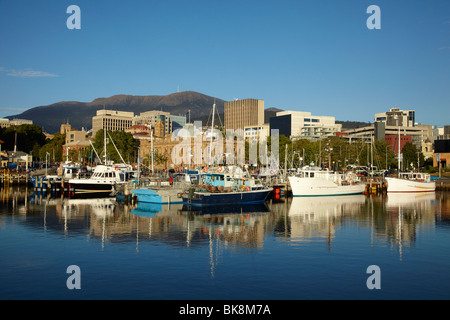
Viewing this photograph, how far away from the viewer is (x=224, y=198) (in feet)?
193

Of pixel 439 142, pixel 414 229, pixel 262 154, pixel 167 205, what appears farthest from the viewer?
pixel 439 142

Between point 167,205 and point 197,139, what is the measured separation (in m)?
97.9

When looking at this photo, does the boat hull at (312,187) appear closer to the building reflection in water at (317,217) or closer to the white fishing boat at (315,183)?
the white fishing boat at (315,183)

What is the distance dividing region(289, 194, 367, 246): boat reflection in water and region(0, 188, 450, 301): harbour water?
0.13m

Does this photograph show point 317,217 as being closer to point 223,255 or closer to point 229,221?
point 229,221

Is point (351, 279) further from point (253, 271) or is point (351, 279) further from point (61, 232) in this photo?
point (61, 232)

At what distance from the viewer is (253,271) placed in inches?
1027

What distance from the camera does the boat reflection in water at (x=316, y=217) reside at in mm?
38281

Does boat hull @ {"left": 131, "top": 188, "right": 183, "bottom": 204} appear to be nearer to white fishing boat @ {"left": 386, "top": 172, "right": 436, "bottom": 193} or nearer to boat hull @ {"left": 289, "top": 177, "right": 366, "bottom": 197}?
boat hull @ {"left": 289, "top": 177, "right": 366, "bottom": 197}

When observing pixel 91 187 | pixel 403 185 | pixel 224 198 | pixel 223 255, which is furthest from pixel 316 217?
pixel 91 187

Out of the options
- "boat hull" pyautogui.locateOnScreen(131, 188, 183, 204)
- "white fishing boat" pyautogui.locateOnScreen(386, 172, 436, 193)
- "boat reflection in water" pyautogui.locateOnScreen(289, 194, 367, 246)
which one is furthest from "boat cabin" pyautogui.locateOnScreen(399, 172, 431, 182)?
"boat hull" pyautogui.locateOnScreen(131, 188, 183, 204)

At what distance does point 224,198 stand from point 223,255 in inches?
→ 1133
